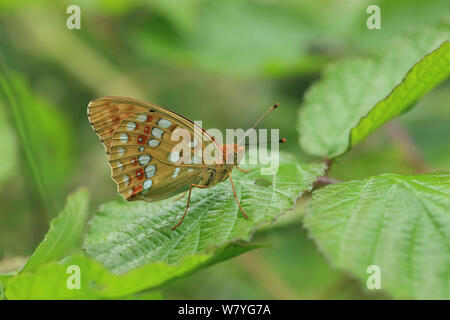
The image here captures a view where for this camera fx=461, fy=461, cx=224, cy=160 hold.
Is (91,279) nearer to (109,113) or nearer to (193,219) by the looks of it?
(193,219)

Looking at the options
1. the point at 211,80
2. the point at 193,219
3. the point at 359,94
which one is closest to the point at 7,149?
the point at 193,219

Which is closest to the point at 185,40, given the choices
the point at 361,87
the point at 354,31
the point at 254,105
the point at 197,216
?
the point at 254,105

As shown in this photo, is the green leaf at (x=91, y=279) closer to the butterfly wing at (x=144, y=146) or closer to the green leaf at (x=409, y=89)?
the butterfly wing at (x=144, y=146)

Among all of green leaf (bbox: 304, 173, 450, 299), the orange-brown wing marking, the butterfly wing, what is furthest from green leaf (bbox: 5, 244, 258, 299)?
the orange-brown wing marking

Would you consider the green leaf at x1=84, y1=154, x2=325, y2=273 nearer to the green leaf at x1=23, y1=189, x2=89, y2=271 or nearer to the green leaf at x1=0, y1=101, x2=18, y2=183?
the green leaf at x1=23, y1=189, x2=89, y2=271

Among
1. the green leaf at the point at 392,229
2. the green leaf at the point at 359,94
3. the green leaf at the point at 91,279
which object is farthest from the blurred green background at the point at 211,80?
the green leaf at the point at 91,279
